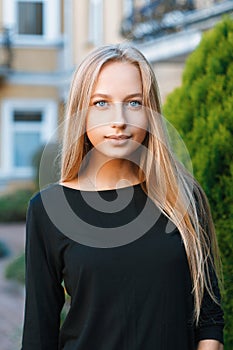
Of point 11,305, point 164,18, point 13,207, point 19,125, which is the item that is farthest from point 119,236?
point 19,125

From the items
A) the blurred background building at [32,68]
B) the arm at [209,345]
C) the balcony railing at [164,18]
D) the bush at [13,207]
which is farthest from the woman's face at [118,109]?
the blurred background building at [32,68]

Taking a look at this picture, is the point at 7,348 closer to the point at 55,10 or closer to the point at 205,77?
the point at 205,77

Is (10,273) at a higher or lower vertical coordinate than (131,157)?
lower

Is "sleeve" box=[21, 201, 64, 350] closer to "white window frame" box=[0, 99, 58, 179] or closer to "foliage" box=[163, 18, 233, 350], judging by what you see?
"foliage" box=[163, 18, 233, 350]

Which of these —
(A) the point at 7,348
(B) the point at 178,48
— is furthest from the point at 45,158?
(B) the point at 178,48

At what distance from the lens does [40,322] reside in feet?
7.40

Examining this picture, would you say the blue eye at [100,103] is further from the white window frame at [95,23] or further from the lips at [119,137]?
the white window frame at [95,23]

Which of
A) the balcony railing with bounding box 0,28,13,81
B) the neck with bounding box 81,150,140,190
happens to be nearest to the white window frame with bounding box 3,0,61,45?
the balcony railing with bounding box 0,28,13,81

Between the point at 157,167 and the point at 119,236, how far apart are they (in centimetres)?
26

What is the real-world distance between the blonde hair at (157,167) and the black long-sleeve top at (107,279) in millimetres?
33

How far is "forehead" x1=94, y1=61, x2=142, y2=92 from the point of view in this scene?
222cm

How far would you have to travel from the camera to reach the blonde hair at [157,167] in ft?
7.33

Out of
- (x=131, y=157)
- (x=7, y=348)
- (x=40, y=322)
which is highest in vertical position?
(x=131, y=157)

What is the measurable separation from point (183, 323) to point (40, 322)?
1.35 ft
